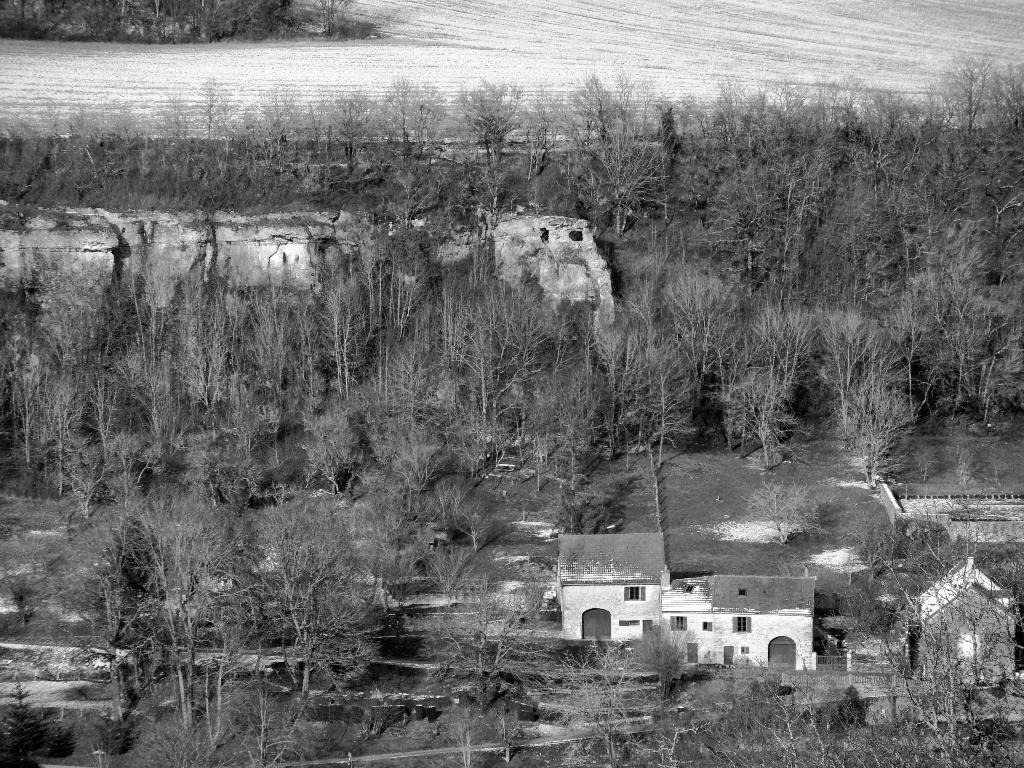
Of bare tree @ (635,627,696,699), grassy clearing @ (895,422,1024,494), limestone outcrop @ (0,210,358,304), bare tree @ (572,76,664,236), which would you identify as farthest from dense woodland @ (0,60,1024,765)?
bare tree @ (635,627,696,699)

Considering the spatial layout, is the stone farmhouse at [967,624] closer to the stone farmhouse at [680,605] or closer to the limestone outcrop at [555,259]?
the stone farmhouse at [680,605]

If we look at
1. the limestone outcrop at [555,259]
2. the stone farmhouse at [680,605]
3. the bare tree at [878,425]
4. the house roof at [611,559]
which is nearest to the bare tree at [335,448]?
the house roof at [611,559]

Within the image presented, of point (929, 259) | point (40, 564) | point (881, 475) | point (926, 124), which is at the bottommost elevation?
point (40, 564)

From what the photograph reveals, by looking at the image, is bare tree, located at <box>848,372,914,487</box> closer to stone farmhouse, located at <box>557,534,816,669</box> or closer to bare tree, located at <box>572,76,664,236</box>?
stone farmhouse, located at <box>557,534,816,669</box>

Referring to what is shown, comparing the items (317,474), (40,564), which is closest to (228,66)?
(317,474)

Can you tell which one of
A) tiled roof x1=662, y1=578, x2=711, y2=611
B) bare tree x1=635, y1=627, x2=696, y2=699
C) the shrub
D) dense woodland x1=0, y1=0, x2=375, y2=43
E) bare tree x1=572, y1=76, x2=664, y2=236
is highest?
dense woodland x1=0, y1=0, x2=375, y2=43

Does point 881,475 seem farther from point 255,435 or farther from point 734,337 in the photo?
point 255,435
